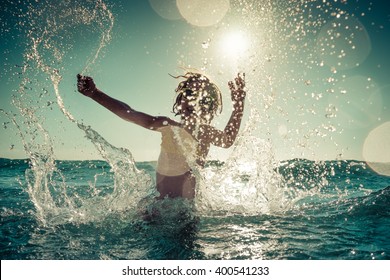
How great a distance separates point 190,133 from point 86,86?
1310 millimetres

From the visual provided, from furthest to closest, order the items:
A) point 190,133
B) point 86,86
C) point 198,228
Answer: point 190,133 → point 198,228 → point 86,86

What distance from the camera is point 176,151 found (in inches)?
145

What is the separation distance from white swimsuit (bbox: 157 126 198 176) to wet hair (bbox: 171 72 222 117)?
1.15ft

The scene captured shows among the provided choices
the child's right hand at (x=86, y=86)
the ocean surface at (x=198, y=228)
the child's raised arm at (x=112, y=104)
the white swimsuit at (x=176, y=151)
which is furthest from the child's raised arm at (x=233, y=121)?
the child's right hand at (x=86, y=86)

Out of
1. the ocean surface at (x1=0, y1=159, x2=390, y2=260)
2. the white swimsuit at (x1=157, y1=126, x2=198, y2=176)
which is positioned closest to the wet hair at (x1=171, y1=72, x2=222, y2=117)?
the white swimsuit at (x1=157, y1=126, x2=198, y2=176)

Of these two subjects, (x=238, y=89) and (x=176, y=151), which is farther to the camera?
(x=238, y=89)

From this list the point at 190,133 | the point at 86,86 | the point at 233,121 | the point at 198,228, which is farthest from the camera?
the point at 233,121

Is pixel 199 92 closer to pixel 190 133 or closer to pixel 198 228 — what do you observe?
pixel 190 133

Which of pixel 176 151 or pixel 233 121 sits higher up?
pixel 233 121

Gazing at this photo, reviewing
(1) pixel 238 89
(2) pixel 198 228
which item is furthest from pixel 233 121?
(2) pixel 198 228

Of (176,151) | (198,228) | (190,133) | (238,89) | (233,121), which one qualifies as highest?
(238,89)
